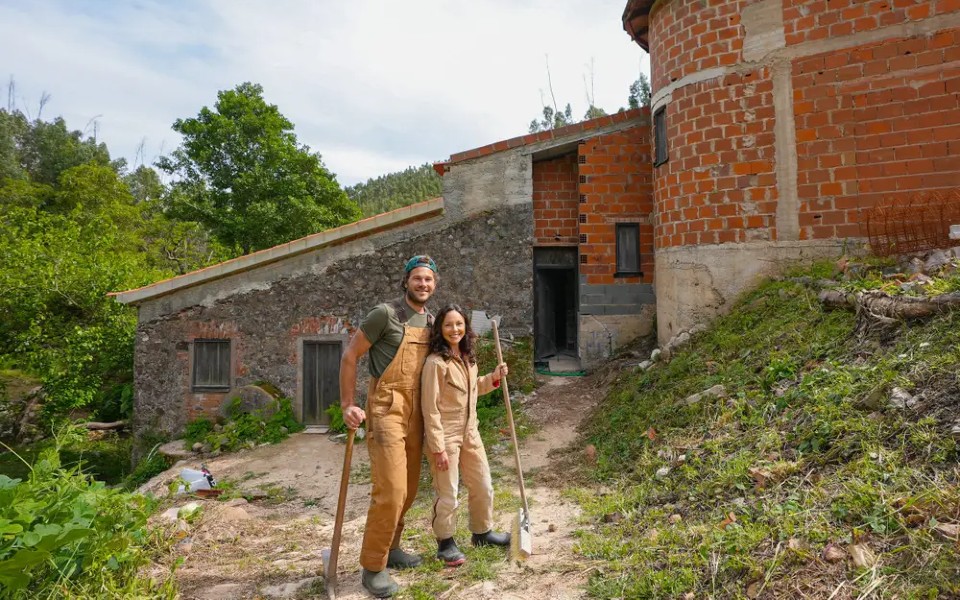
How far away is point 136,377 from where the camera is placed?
9578 mm

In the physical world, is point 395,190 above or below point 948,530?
above

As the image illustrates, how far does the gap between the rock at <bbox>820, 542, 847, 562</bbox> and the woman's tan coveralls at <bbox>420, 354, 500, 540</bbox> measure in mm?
1986

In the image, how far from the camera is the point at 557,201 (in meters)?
9.98

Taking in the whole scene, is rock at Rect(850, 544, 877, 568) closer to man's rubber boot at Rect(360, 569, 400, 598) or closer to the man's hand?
man's rubber boot at Rect(360, 569, 400, 598)

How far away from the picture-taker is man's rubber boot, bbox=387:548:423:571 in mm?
3896

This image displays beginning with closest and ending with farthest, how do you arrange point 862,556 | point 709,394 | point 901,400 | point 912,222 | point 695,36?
point 862,556 → point 901,400 → point 709,394 → point 912,222 → point 695,36

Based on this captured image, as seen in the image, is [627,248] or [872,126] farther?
[627,248]

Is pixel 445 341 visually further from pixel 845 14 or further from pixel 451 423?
pixel 845 14

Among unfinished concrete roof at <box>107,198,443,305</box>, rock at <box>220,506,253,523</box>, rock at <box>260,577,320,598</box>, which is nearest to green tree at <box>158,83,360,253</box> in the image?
unfinished concrete roof at <box>107,198,443,305</box>

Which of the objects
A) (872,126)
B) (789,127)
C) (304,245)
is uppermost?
(789,127)

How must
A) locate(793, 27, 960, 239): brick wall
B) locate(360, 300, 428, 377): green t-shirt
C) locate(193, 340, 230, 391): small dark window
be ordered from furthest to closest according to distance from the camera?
locate(193, 340, 230, 391): small dark window → locate(793, 27, 960, 239): brick wall → locate(360, 300, 428, 377): green t-shirt

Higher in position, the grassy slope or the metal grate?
the metal grate

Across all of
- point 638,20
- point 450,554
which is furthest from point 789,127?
point 450,554

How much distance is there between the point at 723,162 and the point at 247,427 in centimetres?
798
